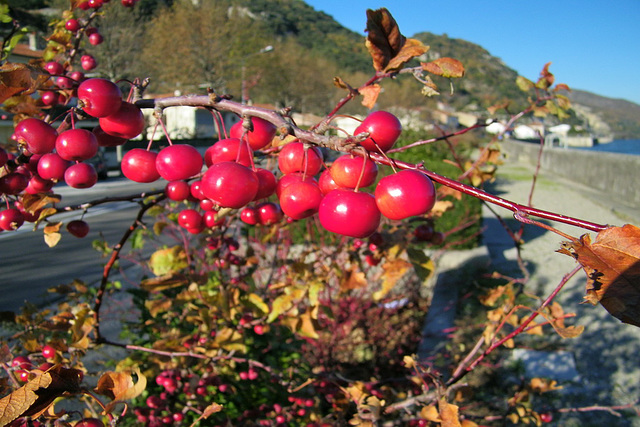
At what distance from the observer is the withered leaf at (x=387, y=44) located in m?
0.98

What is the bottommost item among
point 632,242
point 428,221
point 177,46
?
point 428,221

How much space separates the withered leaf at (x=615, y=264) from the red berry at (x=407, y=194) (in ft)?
0.70

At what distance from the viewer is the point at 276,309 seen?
62.7 inches

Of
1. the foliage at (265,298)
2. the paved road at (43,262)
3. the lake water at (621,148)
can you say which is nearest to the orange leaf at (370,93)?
the foliage at (265,298)

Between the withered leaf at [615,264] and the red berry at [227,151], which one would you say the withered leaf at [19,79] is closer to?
the red berry at [227,151]

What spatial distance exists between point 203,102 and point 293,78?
143ft

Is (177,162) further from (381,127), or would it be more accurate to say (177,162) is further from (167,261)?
(167,261)

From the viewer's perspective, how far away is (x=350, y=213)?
27.8 inches

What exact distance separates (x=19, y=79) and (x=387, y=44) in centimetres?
79

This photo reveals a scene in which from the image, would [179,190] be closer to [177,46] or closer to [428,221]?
[428,221]

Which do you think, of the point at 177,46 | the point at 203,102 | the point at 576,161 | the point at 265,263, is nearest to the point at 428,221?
the point at 203,102

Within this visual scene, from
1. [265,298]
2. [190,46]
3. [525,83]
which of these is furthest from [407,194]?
[190,46]

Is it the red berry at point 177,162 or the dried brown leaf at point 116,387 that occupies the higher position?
the red berry at point 177,162

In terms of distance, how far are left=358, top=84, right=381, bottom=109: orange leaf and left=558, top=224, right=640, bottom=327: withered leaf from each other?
2.35 feet
